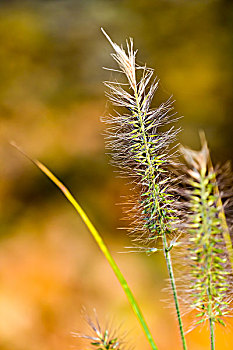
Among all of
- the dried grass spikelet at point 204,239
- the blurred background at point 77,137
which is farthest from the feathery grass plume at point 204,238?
the blurred background at point 77,137

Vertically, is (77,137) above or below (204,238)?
above

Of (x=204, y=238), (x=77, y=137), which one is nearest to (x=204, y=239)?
(x=204, y=238)

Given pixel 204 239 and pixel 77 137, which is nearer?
pixel 204 239

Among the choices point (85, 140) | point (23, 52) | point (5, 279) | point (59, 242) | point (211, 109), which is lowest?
point (5, 279)

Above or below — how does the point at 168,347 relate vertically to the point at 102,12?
below

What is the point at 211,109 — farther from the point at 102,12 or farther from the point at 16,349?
the point at 16,349

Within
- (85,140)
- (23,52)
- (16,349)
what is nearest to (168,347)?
(16,349)

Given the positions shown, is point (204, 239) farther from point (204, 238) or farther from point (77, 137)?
point (77, 137)
